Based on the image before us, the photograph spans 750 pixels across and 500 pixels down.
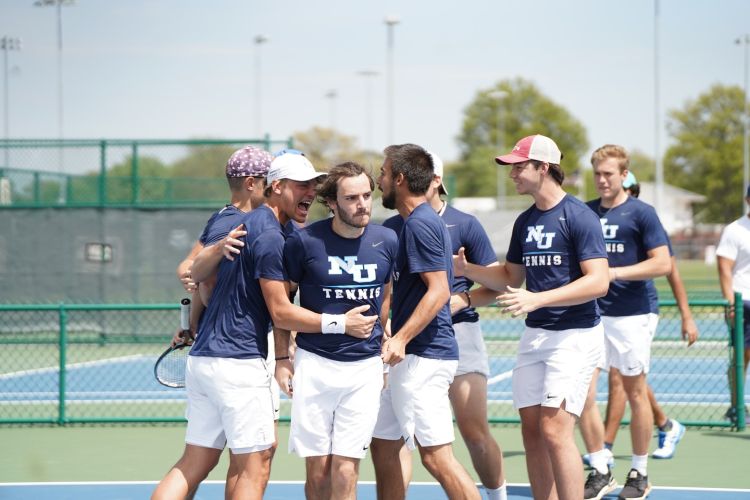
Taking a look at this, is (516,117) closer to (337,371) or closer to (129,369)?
(129,369)

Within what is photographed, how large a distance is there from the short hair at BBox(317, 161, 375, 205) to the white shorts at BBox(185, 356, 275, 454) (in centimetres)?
88

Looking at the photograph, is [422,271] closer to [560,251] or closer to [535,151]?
[560,251]

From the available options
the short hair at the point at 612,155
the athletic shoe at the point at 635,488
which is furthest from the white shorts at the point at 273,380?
the short hair at the point at 612,155

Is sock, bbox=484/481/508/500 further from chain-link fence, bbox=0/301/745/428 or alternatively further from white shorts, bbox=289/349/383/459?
chain-link fence, bbox=0/301/745/428

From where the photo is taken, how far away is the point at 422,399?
572cm

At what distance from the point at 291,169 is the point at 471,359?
1809 millimetres

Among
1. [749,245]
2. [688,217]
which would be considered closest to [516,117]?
[688,217]

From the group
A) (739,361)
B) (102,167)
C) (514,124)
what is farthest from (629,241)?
(514,124)

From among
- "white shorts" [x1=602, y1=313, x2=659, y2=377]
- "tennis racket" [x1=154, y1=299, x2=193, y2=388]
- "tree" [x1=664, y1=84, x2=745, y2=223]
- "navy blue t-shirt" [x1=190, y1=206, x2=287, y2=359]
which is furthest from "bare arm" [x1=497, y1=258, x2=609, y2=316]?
"tree" [x1=664, y1=84, x2=745, y2=223]

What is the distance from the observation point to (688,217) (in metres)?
98.8

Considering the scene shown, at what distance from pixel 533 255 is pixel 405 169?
90 cm

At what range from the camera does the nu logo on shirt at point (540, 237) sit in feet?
19.8

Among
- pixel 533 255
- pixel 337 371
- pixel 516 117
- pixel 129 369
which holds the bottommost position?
pixel 129 369

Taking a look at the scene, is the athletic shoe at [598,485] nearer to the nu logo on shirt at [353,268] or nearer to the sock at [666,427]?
the sock at [666,427]
